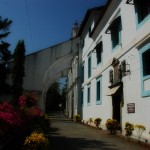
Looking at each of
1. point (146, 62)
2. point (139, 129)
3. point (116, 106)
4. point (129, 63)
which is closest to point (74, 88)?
point (116, 106)

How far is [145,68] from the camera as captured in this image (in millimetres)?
11523

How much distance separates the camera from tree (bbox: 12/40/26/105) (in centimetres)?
2745

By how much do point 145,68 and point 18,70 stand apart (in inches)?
731

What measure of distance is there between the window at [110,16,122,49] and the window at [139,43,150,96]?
346 centimetres

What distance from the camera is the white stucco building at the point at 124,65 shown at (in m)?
11.4

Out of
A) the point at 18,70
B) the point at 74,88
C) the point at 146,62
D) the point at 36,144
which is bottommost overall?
the point at 36,144

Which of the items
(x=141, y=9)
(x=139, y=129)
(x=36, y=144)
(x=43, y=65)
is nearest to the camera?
(x=36, y=144)

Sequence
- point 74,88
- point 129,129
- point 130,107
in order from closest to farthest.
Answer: point 129,129
point 130,107
point 74,88

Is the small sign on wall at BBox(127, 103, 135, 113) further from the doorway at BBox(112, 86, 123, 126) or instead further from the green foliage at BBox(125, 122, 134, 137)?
the doorway at BBox(112, 86, 123, 126)

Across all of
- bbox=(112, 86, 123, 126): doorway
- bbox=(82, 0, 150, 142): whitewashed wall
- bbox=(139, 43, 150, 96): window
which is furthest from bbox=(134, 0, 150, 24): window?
bbox=(112, 86, 123, 126): doorway

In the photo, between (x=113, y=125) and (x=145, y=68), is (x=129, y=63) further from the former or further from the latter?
(x=113, y=125)

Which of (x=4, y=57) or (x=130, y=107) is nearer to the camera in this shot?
(x=130, y=107)

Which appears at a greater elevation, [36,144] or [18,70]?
[18,70]

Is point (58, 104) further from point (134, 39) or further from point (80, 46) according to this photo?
point (134, 39)
